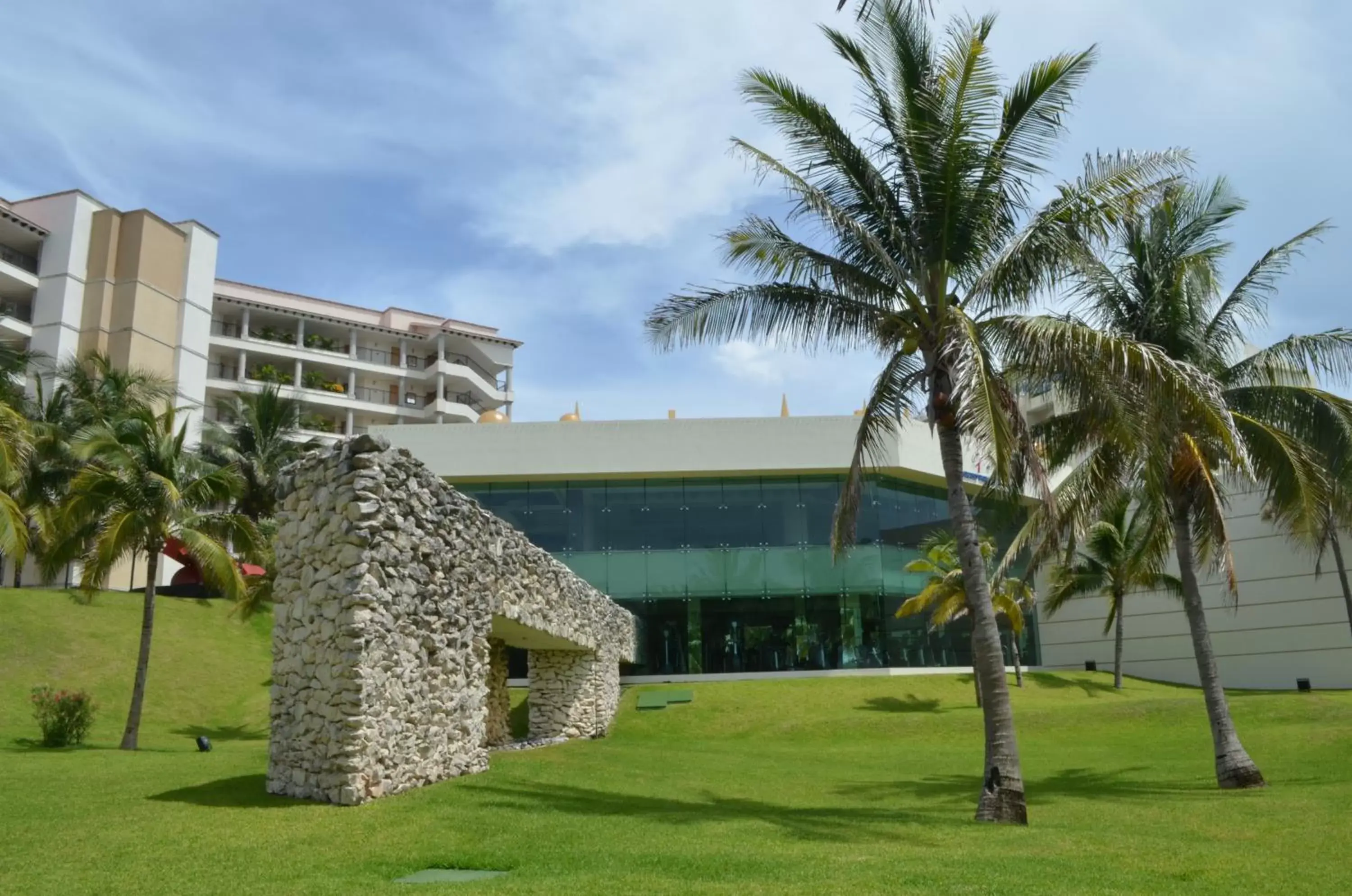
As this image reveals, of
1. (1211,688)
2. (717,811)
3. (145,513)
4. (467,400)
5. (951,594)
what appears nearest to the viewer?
(717,811)

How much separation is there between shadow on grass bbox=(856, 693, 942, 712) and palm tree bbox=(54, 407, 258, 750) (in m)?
18.2

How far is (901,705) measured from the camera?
31031 mm

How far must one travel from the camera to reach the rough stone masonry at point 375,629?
11000 mm

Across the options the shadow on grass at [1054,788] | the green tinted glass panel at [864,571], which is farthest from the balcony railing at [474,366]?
the shadow on grass at [1054,788]

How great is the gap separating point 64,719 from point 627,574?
19.3 m

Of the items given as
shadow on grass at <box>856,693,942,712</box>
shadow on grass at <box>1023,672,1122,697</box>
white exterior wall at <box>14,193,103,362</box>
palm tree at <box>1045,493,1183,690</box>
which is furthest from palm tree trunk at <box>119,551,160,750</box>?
white exterior wall at <box>14,193,103,362</box>

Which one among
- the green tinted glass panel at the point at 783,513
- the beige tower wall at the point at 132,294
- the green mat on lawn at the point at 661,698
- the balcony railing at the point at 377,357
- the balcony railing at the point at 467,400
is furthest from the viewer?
the balcony railing at the point at 467,400

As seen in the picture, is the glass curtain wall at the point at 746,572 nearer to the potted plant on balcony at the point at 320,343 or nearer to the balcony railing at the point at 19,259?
the balcony railing at the point at 19,259

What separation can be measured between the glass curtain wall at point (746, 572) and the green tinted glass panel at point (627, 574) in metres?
0.04

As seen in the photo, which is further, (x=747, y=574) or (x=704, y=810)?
(x=747, y=574)

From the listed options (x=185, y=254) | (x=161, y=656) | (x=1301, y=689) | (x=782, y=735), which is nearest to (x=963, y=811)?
(x=782, y=735)

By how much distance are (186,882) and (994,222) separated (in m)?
11.5

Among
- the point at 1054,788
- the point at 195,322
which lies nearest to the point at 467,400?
the point at 195,322

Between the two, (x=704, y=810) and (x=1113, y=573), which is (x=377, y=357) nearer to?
(x=1113, y=573)
